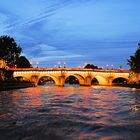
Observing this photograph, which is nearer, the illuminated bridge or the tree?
the tree

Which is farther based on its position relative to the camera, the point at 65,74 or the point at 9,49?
the point at 65,74

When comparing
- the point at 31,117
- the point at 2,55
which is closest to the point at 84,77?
the point at 2,55

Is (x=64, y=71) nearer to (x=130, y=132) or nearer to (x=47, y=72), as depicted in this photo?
(x=47, y=72)

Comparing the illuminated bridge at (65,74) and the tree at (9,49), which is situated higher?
the tree at (9,49)

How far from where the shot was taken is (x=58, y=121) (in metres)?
20.1

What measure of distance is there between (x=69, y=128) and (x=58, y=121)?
7.42 feet

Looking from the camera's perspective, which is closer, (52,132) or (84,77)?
(52,132)

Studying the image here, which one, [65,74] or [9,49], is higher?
[9,49]

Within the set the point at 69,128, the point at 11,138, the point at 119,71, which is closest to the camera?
the point at 11,138

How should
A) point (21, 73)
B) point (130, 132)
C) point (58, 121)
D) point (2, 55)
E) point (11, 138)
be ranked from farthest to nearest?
point (21, 73)
point (2, 55)
point (58, 121)
point (130, 132)
point (11, 138)

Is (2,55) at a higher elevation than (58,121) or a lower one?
higher

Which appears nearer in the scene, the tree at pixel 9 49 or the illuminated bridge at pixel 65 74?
A: the tree at pixel 9 49

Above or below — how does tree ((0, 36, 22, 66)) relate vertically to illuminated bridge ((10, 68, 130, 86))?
above

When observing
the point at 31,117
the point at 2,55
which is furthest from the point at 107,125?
the point at 2,55
